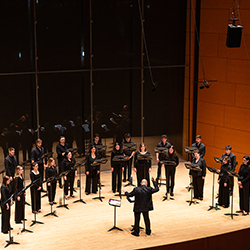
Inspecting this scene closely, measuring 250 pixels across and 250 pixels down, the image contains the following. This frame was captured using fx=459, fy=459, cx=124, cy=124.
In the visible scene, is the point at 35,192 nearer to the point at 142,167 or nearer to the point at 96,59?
the point at 142,167

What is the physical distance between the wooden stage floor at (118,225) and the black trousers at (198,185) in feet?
0.65

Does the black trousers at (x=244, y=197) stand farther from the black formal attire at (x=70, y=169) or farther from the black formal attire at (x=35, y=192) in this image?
the black formal attire at (x=35, y=192)

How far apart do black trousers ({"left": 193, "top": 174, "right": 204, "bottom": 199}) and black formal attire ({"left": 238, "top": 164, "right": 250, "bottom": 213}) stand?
1.11 meters

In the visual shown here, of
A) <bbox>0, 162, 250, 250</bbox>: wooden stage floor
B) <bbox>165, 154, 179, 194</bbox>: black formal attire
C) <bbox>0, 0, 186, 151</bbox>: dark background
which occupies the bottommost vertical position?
<bbox>0, 162, 250, 250</bbox>: wooden stage floor

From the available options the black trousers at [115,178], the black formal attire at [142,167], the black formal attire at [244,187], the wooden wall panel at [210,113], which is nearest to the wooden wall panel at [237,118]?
the wooden wall panel at [210,113]

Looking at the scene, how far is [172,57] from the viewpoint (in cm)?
1299

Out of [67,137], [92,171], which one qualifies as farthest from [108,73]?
[92,171]

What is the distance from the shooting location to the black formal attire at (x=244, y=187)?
945cm

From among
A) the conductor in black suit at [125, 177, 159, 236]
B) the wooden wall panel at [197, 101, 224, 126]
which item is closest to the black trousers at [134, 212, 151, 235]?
the conductor in black suit at [125, 177, 159, 236]

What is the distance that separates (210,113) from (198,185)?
2807 millimetres

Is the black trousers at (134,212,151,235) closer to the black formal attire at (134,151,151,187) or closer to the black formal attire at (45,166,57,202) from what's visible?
the black formal attire at (45,166,57,202)

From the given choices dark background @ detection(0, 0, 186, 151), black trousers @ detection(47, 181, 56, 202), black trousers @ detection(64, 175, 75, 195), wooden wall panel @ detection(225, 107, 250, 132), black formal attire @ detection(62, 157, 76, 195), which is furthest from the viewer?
wooden wall panel @ detection(225, 107, 250, 132)

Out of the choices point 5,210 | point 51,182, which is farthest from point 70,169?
point 5,210

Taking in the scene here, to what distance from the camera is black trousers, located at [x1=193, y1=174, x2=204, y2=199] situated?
34.7 ft
